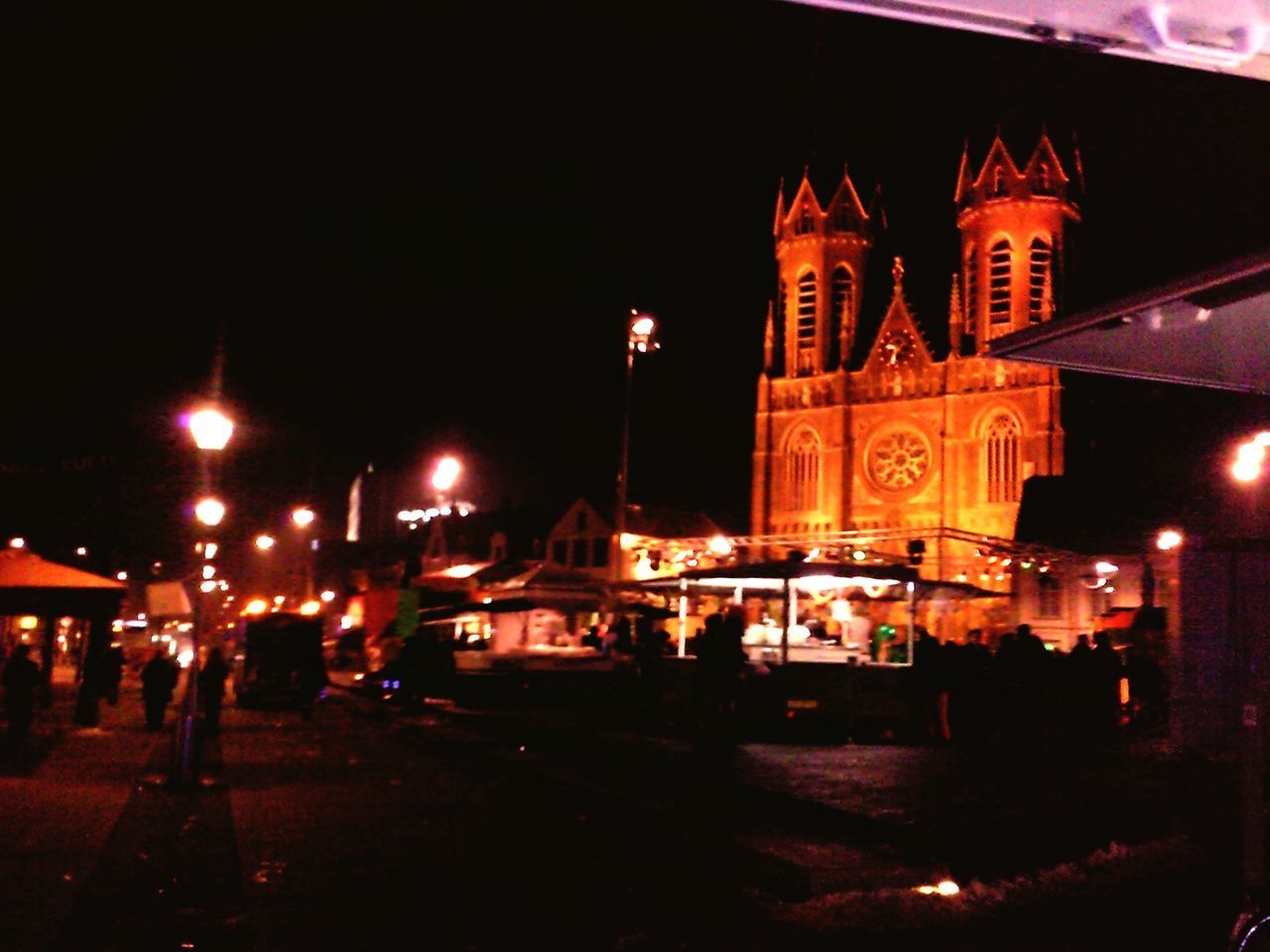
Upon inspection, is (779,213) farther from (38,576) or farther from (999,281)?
(38,576)

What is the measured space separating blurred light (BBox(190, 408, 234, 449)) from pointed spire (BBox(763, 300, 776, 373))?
60.3 meters

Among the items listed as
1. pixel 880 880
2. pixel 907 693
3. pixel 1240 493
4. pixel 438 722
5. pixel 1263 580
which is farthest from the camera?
pixel 1240 493

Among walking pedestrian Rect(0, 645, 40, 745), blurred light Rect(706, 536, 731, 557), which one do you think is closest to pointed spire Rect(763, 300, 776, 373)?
blurred light Rect(706, 536, 731, 557)

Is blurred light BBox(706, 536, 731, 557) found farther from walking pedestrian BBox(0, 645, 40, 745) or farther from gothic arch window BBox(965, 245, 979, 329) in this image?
gothic arch window BBox(965, 245, 979, 329)

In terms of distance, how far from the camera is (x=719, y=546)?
141 feet

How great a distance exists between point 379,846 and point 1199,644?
631 cm

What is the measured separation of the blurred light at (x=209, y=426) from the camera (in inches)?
607

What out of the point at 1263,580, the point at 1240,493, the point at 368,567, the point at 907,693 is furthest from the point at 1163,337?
the point at 368,567

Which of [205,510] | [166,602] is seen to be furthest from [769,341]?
[205,510]

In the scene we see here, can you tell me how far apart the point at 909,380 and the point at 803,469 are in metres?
6.78

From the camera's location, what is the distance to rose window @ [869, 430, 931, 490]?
68.0 meters

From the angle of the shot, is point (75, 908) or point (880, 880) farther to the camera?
point (880, 880)

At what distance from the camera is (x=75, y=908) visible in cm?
845

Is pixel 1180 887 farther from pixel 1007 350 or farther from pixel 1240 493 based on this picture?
pixel 1240 493
